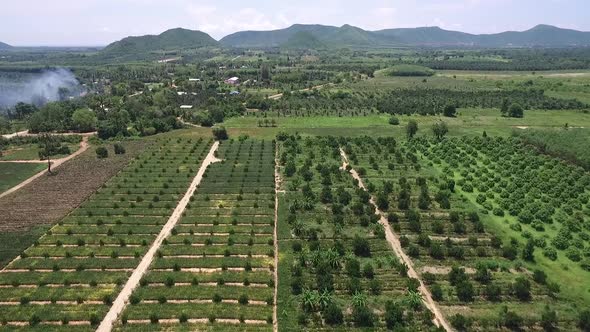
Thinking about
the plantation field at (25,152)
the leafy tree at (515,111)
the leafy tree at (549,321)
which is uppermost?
the leafy tree at (515,111)

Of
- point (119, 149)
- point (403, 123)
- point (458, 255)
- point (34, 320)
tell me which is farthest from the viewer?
point (403, 123)

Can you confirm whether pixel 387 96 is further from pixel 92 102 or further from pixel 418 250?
pixel 418 250

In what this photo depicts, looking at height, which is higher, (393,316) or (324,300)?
(324,300)

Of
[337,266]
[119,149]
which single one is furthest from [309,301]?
[119,149]

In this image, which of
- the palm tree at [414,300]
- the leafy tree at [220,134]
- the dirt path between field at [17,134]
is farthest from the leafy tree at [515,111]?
the dirt path between field at [17,134]

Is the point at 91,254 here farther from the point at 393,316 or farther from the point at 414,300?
the point at 414,300

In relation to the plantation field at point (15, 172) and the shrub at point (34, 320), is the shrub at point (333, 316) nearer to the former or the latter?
the shrub at point (34, 320)

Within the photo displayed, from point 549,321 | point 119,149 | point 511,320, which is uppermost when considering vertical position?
point 119,149

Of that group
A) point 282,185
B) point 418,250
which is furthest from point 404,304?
point 282,185
